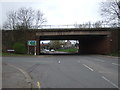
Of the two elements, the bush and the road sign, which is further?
the road sign

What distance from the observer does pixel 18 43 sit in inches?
1629

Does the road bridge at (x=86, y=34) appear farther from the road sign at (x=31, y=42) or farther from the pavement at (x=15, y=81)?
the pavement at (x=15, y=81)

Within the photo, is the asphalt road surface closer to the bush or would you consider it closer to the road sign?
the bush

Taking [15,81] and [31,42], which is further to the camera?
[31,42]

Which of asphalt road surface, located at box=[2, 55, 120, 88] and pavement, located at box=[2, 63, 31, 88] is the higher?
pavement, located at box=[2, 63, 31, 88]

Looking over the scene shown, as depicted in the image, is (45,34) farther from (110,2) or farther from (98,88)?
(98,88)

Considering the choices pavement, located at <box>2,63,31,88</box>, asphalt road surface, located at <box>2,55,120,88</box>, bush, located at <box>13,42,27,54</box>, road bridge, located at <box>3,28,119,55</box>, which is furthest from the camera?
road bridge, located at <box>3,28,119,55</box>

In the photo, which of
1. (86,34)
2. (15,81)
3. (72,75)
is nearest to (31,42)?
(86,34)

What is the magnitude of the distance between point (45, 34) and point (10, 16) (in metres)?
15.4

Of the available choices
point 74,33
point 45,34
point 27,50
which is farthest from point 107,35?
point 27,50

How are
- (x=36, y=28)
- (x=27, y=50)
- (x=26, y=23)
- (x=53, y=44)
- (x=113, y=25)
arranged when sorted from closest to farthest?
1. (x=113, y=25)
2. (x=27, y=50)
3. (x=36, y=28)
4. (x=26, y=23)
5. (x=53, y=44)

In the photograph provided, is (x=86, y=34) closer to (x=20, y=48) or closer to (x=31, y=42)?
(x=31, y=42)

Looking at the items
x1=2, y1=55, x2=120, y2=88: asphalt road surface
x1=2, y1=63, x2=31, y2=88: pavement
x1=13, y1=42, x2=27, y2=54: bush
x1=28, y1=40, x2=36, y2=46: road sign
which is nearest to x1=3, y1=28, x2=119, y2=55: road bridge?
x1=28, y1=40, x2=36, y2=46: road sign

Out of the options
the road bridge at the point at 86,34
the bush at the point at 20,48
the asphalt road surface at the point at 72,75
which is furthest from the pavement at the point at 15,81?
the road bridge at the point at 86,34
